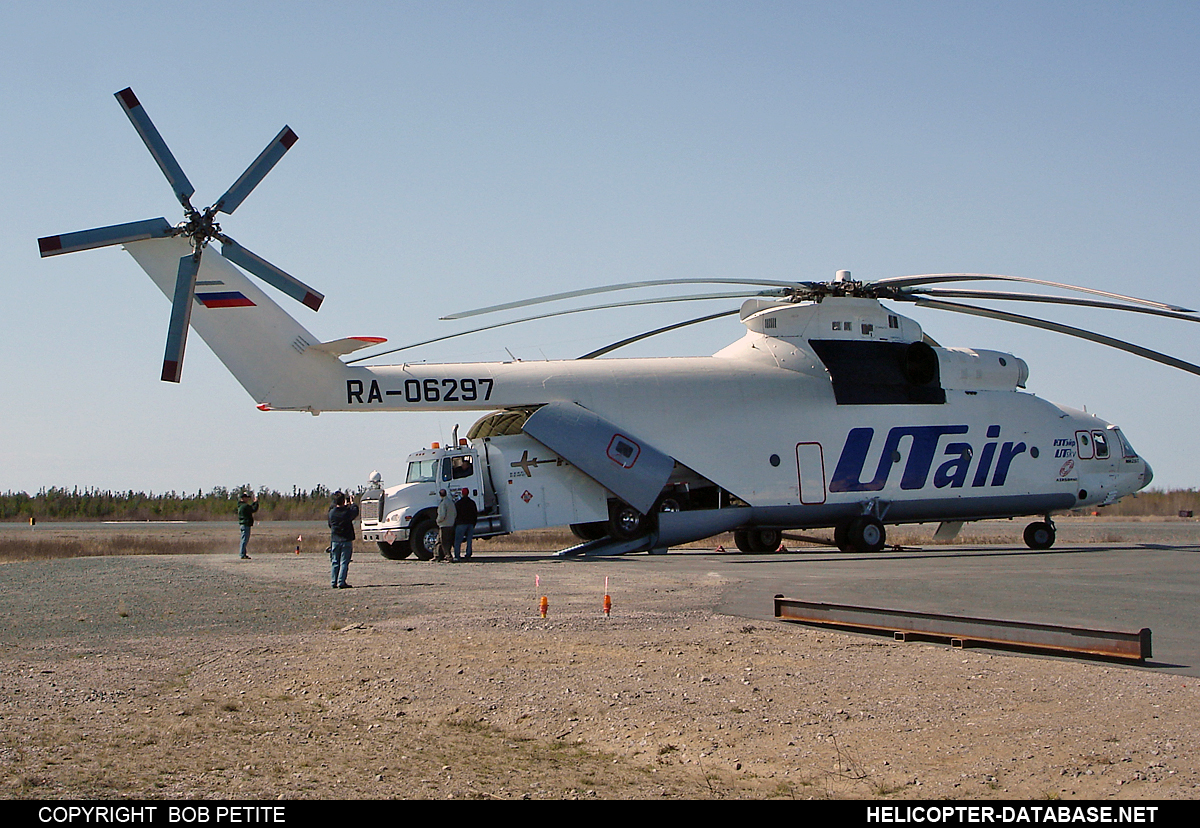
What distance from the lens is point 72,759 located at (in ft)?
21.9

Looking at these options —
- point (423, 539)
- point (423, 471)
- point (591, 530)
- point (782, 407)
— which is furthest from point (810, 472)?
point (423, 539)

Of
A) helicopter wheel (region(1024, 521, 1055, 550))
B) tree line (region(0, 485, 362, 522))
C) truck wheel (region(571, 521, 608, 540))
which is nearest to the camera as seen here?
truck wheel (region(571, 521, 608, 540))

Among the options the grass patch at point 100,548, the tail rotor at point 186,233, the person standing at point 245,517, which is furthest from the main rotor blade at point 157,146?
the grass patch at point 100,548

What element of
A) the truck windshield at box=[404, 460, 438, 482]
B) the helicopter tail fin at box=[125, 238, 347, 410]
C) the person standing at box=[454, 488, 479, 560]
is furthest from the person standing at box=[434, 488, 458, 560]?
the helicopter tail fin at box=[125, 238, 347, 410]

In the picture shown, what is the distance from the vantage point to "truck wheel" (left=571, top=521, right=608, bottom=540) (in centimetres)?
2562

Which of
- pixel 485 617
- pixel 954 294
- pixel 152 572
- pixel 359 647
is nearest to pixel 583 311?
pixel 954 294

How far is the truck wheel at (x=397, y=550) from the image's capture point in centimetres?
2425

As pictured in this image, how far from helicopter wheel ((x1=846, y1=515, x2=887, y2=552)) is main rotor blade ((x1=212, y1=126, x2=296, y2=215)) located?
50.9ft

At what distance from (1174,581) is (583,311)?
12652 mm

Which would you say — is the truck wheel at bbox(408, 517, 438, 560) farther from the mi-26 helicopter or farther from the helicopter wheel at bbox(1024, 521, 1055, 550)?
the helicopter wheel at bbox(1024, 521, 1055, 550)

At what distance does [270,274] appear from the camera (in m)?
22.7

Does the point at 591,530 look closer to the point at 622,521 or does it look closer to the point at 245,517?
the point at 622,521

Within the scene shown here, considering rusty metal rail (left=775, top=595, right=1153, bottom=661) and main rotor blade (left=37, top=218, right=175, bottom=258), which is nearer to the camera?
rusty metal rail (left=775, top=595, right=1153, bottom=661)

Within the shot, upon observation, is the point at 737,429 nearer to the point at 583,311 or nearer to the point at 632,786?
the point at 583,311
